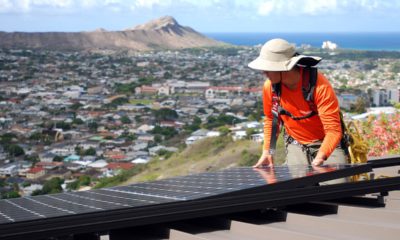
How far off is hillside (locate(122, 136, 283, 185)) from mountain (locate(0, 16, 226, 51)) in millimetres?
90282

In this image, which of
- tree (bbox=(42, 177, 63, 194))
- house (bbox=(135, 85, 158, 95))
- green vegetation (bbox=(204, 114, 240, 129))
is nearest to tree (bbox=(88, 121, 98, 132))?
green vegetation (bbox=(204, 114, 240, 129))

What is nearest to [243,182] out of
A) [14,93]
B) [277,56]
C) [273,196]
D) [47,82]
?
[273,196]

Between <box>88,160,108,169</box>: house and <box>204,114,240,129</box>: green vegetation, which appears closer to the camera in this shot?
<box>88,160,108,169</box>: house

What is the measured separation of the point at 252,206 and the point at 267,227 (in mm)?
201

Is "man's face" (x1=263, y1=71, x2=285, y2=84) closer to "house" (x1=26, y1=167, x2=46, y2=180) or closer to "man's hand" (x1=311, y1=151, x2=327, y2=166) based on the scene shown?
"man's hand" (x1=311, y1=151, x2=327, y2=166)

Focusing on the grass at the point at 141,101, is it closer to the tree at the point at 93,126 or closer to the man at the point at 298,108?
the tree at the point at 93,126

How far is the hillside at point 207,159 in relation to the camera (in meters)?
15.7

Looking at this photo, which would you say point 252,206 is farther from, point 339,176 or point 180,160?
point 180,160

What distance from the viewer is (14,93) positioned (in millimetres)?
66375

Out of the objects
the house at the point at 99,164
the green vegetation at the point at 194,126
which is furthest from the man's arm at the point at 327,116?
the green vegetation at the point at 194,126

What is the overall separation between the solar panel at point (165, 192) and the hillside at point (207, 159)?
8464 mm

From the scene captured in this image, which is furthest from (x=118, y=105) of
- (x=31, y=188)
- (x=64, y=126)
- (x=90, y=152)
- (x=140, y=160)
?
(x=31, y=188)

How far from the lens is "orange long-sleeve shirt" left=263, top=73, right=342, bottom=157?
441 centimetres

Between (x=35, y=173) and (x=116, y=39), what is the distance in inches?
3566
